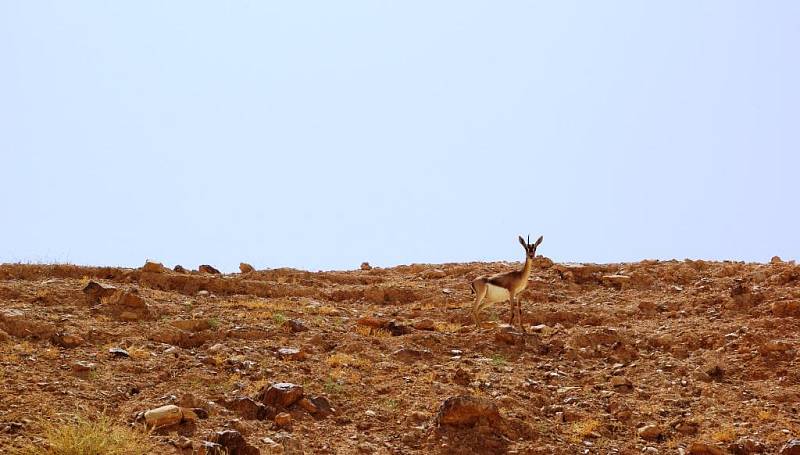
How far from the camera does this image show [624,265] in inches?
919

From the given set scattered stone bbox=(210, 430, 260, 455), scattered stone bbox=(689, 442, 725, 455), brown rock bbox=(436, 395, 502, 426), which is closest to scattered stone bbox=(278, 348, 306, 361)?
brown rock bbox=(436, 395, 502, 426)

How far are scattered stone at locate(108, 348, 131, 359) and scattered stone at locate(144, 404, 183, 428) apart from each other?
2.72 m

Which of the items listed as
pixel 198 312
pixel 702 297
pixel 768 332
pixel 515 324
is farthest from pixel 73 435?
pixel 702 297

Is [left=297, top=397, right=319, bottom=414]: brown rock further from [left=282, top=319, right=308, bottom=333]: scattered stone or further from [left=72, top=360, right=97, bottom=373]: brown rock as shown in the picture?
[left=282, top=319, right=308, bottom=333]: scattered stone

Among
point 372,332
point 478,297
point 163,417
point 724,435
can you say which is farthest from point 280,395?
point 478,297

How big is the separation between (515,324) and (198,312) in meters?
6.77

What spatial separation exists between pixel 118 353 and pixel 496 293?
8.11m

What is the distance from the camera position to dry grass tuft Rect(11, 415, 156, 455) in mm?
9930

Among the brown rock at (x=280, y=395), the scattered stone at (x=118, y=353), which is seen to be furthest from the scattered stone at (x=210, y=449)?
the scattered stone at (x=118, y=353)

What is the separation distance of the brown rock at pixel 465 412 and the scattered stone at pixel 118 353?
5.41m

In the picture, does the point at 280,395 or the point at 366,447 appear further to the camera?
the point at 280,395

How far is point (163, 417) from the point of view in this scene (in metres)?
11.2

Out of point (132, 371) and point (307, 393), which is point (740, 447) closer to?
point (307, 393)

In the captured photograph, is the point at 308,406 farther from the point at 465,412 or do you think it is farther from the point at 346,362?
the point at 465,412
